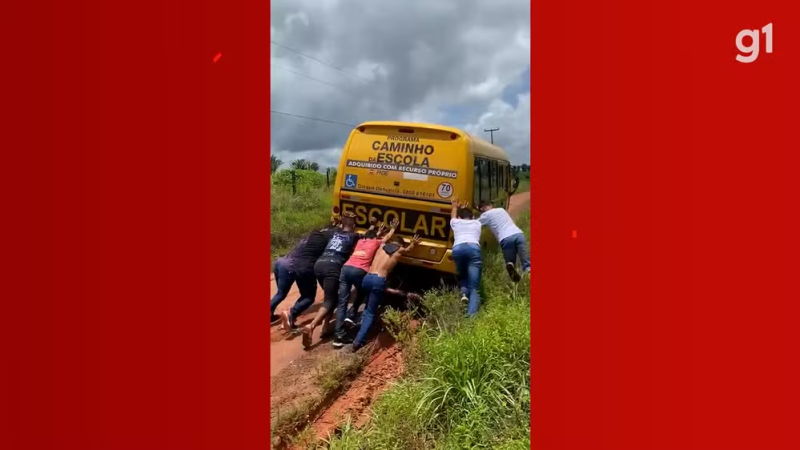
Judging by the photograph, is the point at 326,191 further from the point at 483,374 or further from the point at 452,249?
the point at 483,374

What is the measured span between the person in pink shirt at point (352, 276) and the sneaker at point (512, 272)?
5.24 feet

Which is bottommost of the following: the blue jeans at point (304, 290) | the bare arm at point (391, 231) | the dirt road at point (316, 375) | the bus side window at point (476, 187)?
the dirt road at point (316, 375)

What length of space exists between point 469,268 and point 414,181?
133 centimetres

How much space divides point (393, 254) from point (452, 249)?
73 centimetres

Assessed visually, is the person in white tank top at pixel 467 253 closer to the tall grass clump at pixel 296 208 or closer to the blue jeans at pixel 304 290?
the blue jeans at pixel 304 290

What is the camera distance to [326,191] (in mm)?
15562

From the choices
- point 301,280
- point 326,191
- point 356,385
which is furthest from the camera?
point 326,191

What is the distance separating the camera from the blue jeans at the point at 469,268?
578 centimetres

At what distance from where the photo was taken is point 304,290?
6469 millimetres

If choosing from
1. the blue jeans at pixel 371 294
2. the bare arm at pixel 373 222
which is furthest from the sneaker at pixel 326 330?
the bare arm at pixel 373 222

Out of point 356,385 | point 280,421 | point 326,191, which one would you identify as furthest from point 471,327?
point 326,191

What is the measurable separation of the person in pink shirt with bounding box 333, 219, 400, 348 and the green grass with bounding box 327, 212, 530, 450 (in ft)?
4.61

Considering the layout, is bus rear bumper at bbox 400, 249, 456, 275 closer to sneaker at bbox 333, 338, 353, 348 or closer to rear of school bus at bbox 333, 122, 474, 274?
rear of school bus at bbox 333, 122, 474, 274

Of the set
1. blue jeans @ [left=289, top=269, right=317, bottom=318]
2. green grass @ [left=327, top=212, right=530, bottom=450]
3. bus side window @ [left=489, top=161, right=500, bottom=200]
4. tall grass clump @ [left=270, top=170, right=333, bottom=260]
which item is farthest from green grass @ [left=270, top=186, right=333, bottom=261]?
green grass @ [left=327, top=212, right=530, bottom=450]
